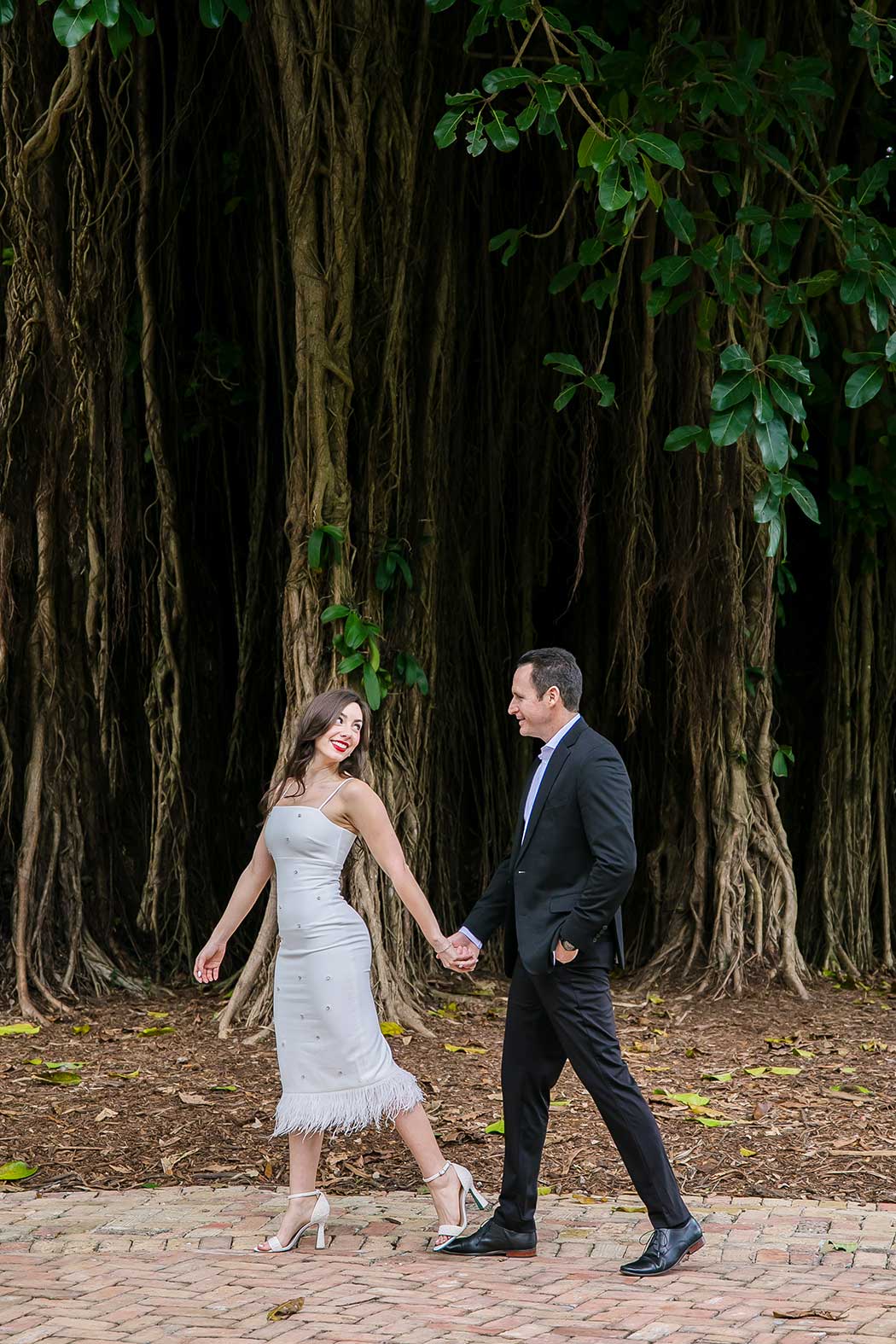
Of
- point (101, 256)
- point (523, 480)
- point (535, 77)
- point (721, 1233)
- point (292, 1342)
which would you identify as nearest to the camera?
point (292, 1342)

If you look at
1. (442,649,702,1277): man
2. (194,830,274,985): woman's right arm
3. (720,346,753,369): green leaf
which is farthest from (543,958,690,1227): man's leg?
(720,346,753,369): green leaf

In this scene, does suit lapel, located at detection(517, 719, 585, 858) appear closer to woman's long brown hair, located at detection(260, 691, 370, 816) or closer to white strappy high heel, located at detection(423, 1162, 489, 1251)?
woman's long brown hair, located at detection(260, 691, 370, 816)

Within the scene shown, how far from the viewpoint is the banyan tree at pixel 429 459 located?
5.59m

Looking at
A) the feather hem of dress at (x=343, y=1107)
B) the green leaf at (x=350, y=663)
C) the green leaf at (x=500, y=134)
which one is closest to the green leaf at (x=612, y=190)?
the green leaf at (x=500, y=134)

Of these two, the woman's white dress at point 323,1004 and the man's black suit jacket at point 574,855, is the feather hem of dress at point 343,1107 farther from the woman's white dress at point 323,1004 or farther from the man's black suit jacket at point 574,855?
the man's black suit jacket at point 574,855

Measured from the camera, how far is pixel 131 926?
22.5 feet

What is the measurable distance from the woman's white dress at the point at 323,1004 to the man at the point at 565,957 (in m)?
0.26

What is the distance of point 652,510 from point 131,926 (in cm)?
275

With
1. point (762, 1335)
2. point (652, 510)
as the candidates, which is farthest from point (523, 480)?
point (762, 1335)

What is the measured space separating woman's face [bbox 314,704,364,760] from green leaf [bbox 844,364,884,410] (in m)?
1.94

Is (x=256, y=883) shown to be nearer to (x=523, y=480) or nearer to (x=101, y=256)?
(x=101, y=256)

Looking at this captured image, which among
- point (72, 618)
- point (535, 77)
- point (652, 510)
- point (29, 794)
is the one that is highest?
point (535, 77)

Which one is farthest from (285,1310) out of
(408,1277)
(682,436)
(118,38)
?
(118,38)

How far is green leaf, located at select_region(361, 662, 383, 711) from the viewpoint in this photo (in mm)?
5562
